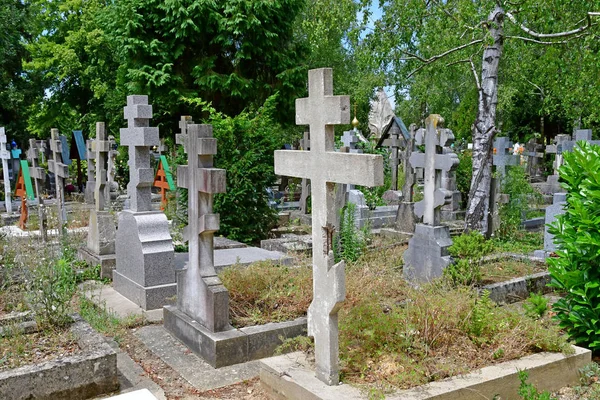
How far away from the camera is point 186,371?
206 inches

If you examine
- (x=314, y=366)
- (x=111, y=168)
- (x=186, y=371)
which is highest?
(x=111, y=168)

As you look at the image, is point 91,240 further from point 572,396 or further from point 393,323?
point 572,396

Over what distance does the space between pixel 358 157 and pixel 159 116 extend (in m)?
17.4

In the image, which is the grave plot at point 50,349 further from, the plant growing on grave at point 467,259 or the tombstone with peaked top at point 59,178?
the plant growing on grave at point 467,259

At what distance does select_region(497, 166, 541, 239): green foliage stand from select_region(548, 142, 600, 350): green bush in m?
5.88

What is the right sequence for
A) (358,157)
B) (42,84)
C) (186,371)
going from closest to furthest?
(358,157) < (186,371) < (42,84)

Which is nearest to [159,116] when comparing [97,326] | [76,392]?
[97,326]

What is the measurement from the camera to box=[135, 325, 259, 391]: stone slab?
16.5 ft

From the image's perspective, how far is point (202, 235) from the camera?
5805mm

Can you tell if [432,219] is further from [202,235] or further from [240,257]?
[202,235]

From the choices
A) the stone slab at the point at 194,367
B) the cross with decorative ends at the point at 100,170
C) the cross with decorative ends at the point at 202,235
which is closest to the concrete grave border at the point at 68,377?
the stone slab at the point at 194,367

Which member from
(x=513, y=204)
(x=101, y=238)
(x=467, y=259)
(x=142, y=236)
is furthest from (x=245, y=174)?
(x=513, y=204)

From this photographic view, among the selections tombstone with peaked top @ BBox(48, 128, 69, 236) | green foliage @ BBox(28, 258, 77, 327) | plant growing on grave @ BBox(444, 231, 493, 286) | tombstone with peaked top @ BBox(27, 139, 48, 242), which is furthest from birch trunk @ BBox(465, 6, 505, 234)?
tombstone with peaked top @ BBox(27, 139, 48, 242)

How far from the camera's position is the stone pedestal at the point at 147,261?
7.14 meters
